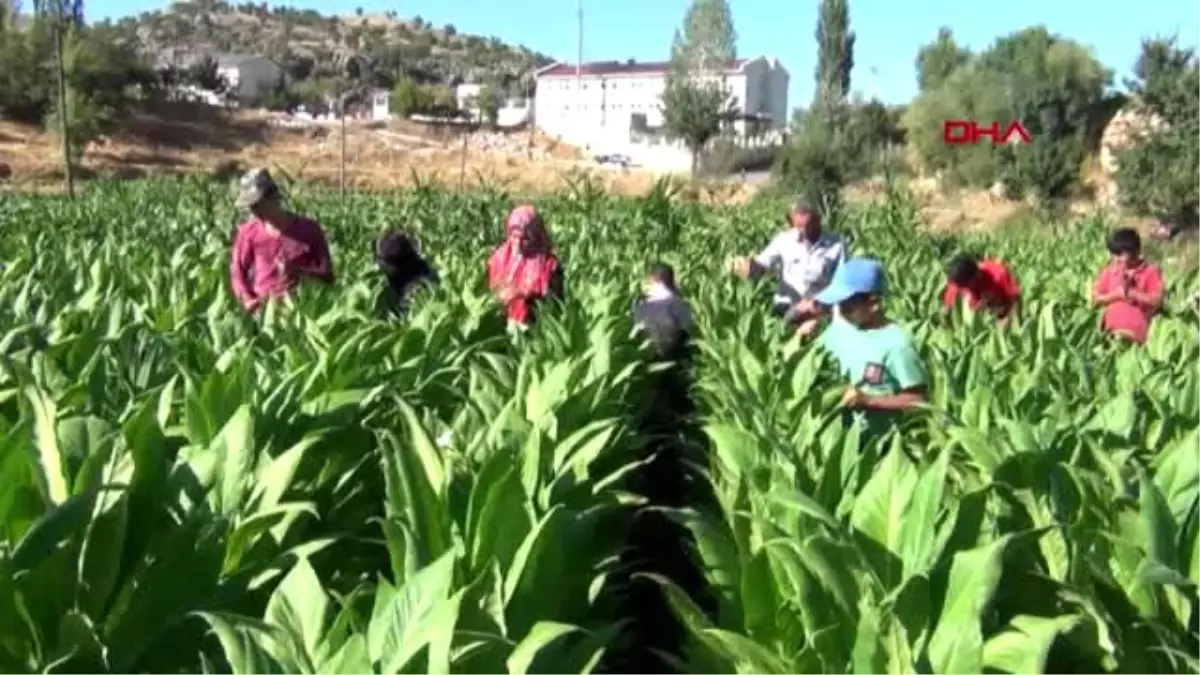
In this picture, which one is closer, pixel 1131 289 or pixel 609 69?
pixel 1131 289

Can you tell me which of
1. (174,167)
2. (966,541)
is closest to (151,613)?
(966,541)

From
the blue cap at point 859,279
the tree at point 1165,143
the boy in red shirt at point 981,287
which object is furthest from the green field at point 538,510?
the tree at point 1165,143

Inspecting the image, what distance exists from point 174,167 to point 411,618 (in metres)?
67.4

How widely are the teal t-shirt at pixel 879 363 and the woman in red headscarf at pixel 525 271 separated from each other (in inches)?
114

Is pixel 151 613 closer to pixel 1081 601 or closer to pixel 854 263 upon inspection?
pixel 1081 601

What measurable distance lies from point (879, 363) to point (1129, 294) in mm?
4709

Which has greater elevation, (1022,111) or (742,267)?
(1022,111)

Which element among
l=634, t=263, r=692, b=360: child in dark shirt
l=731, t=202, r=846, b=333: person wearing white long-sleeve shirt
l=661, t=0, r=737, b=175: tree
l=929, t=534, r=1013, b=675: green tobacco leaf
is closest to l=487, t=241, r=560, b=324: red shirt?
l=634, t=263, r=692, b=360: child in dark shirt

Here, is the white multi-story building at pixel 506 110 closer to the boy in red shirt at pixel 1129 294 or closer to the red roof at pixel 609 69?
the red roof at pixel 609 69

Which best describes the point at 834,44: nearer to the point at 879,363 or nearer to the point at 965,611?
the point at 879,363

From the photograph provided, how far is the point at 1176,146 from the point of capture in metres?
36.3

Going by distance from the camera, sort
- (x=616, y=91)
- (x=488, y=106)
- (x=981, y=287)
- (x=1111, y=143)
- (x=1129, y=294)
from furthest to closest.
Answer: (x=616, y=91) < (x=488, y=106) < (x=1111, y=143) < (x=1129, y=294) < (x=981, y=287)

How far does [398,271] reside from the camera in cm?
920

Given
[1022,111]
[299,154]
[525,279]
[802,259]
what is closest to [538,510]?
[525,279]
